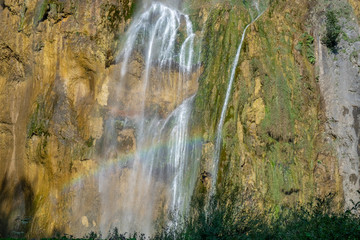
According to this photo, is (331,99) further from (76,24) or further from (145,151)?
(76,24)

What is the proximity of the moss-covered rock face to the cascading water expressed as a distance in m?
1.16

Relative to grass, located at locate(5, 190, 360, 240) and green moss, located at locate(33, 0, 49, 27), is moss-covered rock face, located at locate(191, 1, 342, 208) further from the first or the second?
green moss, located at locate(33, 0, 49, 27)

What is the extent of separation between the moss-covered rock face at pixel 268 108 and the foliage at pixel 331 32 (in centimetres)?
69

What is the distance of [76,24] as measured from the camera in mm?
19172

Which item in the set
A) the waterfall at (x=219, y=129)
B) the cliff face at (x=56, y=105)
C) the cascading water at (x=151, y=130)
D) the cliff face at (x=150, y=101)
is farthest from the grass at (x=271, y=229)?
the cliff face at (x=56, y=105)

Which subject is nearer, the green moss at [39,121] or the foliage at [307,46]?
the foliage at [307,46]

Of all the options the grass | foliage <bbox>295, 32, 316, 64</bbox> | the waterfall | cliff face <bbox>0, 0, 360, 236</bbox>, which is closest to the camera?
the grass

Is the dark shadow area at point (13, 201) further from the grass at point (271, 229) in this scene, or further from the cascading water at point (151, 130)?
the grass at point (271, 229)

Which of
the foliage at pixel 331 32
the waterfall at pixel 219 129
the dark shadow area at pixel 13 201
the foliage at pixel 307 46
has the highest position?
the foliage at pixel 331 32

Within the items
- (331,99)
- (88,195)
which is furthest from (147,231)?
(331,99)

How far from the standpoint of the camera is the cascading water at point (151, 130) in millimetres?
17562

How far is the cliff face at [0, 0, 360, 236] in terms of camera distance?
1595 centimetres

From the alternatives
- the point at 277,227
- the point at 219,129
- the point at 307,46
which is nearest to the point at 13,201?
the point at 219,129

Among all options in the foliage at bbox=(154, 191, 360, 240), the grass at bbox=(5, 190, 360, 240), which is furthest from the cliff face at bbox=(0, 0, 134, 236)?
the foliage at bbox=(154, 191, 360, 240)
